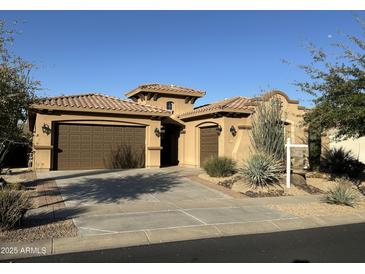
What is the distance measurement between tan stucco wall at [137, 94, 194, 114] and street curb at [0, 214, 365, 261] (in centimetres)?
1579

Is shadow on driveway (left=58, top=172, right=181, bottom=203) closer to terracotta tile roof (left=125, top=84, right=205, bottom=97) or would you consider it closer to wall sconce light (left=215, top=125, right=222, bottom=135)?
wall sconce light (left=215, top=125, right=222, bottom=135)

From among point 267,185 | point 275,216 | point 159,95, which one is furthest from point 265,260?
point 159,95

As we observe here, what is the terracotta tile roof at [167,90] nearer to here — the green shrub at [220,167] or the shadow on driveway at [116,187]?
the shadow on driveway at [116,187]

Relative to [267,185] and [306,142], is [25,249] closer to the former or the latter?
[267,185]

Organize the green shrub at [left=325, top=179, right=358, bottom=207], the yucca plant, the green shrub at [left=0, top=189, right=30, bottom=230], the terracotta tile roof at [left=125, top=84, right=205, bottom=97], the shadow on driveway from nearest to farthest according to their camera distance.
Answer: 1. the green shrub at [left=0, top=189, right=30, bottom=230]
2. the green shrub at [left=325, top=179, right=358, bottom=207]
3. the shadow on driveway
4. the yucca plant
5. the terracotta tile roof at [left=125, top=84, right=205, bottom=97]

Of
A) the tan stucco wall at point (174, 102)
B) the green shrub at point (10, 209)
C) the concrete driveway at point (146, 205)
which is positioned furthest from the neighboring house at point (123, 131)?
the green shrub at point (10, 209)

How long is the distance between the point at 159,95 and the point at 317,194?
42.6ft

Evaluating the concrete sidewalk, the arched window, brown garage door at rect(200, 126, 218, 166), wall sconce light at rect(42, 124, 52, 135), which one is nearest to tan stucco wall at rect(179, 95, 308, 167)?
brown garage door at rect(200, 126, 218, 166)

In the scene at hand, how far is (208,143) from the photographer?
20984mm

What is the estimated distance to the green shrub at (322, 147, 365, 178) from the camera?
18453 mm

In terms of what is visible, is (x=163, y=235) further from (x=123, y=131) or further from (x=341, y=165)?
(x=341, y=165)

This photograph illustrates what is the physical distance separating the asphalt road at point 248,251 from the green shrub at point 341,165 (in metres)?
11.5

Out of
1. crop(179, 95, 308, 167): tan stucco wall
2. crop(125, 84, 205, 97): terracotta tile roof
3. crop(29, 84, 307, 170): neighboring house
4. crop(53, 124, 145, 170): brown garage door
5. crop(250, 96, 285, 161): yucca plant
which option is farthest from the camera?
crop(125, 84, 205, 97): terracotta tile roof

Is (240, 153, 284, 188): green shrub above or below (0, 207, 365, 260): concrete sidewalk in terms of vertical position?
above
